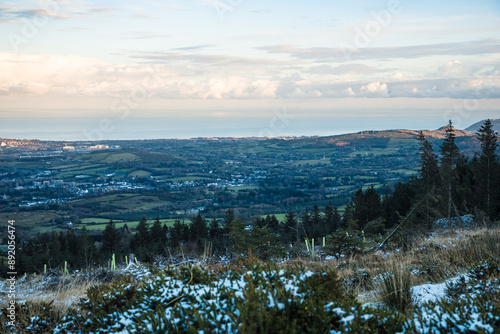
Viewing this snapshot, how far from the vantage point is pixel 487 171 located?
30125mm

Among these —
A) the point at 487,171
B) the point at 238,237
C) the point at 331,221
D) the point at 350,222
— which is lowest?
the point at 331,221

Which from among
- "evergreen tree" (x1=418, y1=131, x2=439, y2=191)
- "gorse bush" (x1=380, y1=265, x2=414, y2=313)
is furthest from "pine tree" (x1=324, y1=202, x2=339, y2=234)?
"gorse bush" (x1=380, y1=265, x2=414, y2=313)

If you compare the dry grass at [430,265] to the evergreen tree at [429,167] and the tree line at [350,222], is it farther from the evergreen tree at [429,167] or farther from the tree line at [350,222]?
the evergreen tree at [429,167]

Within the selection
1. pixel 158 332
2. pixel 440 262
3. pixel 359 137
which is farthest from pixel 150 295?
pixel 359 137

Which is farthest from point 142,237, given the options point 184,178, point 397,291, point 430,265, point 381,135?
point 381,135

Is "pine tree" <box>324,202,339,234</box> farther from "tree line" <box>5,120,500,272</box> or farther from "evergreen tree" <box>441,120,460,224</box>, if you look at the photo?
"evergreen tree" <box>441,120,460,224</box>

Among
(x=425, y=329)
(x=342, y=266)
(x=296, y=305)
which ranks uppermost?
(x=296, y=305)

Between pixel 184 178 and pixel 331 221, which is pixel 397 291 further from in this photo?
pixel 184 178

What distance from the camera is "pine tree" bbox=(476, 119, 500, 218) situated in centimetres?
2989

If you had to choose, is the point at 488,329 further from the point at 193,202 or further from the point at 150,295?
the point at 193,202

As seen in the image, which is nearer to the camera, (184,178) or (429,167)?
(429,167)

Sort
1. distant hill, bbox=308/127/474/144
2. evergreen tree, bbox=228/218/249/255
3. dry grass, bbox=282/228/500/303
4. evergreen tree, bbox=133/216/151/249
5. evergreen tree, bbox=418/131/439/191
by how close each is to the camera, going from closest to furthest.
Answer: dry grass, bbox=282/228/500/303, evergreen tree, bbox=228/218/249/255, evergreen tree, bbox=418/131/439/191, evergreen tree, bbox=133/216/151/249, distant hill, bbox=308/127/474/144

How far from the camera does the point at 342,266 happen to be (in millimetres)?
8102

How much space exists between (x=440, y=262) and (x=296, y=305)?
4933 mm
